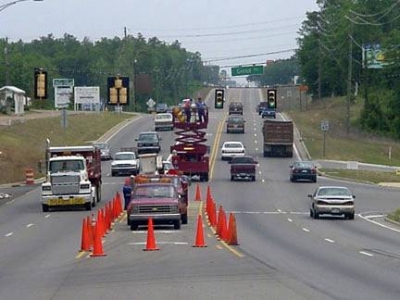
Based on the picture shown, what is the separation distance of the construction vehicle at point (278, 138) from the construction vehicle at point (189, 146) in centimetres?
2056

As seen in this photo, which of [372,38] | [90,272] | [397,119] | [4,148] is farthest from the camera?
[372,38]

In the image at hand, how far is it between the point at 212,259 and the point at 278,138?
64.8 meters

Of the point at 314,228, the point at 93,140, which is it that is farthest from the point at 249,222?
the point at 93,140

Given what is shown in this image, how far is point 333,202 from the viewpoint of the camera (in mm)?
47938

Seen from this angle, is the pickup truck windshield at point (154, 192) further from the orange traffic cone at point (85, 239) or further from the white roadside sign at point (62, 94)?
the white roadside sign at point (62, 94)

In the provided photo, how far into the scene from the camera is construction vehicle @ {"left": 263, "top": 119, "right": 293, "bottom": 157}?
293 ft

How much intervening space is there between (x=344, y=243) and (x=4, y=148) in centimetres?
5154

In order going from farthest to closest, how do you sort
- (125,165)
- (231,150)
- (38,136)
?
(38,136), (231,150), (125,165)

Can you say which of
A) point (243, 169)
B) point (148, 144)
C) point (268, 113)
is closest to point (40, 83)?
point (243, 169)

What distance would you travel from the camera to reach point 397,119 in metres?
121

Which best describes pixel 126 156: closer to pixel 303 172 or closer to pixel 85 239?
pixel 303 172

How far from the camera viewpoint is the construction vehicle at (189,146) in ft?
222

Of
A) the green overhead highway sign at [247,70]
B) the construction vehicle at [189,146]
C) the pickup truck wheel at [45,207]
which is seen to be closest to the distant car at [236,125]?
the green overhead highway sign at [247,70]

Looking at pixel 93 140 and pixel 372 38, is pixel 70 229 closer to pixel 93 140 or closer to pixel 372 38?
pixel 93 140
